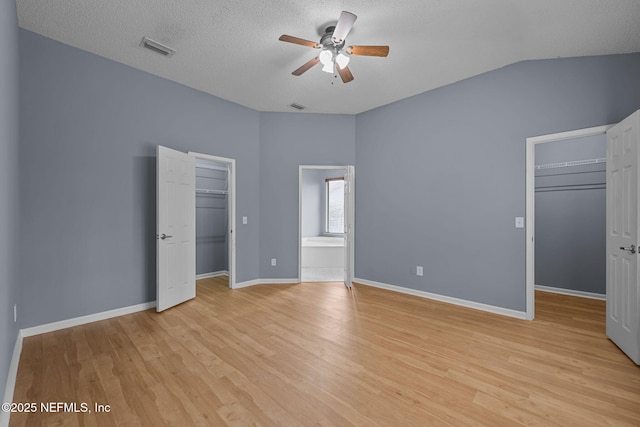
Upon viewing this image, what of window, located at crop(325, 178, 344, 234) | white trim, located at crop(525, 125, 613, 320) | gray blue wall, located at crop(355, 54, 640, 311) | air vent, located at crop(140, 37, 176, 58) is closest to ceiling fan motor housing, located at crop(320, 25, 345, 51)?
air vent, located at crop(140, 37, 176, 58)

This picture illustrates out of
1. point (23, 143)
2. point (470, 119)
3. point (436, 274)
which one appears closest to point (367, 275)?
point (436, 274)

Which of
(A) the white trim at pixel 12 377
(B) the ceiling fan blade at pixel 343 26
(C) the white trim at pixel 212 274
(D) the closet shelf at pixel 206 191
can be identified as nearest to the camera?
(A) the white trim at pixel 12 377

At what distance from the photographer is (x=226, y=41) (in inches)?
114

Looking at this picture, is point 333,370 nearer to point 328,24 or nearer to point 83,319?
point 83,319

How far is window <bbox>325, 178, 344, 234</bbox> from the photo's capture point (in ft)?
25.4

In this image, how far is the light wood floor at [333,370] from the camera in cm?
172

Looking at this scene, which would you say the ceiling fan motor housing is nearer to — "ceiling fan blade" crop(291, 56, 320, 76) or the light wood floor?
"ceiling fan blade" crop(291, 56, 320, 76)

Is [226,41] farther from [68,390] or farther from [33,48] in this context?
[68,390]

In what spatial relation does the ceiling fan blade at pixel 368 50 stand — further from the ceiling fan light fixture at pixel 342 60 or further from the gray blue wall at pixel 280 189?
the gray blue wall at pixel 280 189

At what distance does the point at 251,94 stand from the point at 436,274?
3.84m

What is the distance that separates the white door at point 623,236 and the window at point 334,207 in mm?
5435

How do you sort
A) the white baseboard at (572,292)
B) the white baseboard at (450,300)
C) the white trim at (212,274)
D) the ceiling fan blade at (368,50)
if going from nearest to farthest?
the ceiling fan blade at (368,50) → the white baseboard at (450,300) → the white baseboard at (572,292) → the white trim at (212,274)

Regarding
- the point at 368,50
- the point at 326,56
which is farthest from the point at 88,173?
the point at 368,50

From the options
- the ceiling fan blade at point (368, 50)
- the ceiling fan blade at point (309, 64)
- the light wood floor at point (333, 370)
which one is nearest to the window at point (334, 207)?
the light wood floor at point (333, 370)
